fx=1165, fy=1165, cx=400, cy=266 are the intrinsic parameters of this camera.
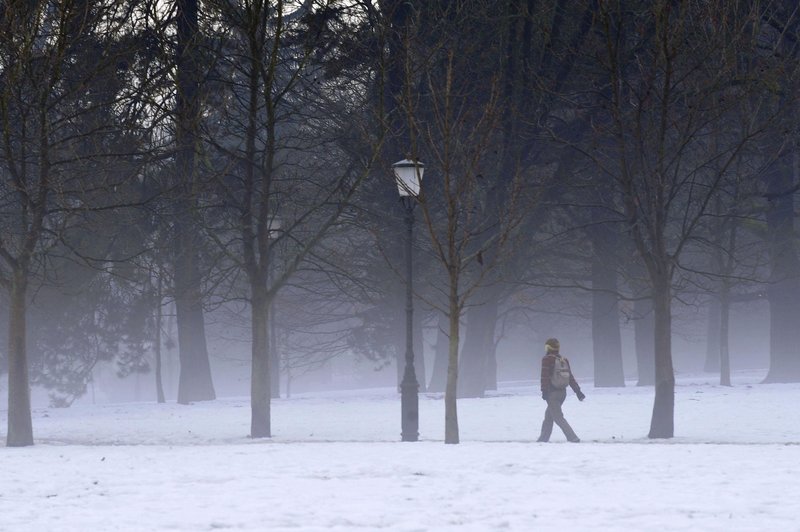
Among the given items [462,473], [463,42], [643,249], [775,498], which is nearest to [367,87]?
[463,42]

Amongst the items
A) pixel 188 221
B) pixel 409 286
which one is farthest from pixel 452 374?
pixel 188 221

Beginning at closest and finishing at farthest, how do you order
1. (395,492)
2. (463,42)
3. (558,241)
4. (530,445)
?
(395,492)
(530,445)
(463,42)
(558,241)

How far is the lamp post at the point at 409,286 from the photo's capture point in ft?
57.9

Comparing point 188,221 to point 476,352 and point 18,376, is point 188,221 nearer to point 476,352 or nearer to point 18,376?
point 18,376

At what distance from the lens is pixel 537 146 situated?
29656 mm

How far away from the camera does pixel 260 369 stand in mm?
21594

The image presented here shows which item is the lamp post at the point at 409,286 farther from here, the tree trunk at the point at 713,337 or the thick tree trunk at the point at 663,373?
the tree trunk at the point at 713,337

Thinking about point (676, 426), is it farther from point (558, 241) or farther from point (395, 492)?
point (395, 492)

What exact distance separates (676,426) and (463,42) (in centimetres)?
1094

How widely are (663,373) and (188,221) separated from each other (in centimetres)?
1172

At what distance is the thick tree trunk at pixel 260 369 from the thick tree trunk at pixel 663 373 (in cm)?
699

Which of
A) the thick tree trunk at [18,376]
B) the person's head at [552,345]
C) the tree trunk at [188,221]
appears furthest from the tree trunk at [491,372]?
the thick tree trunk at [18,376]

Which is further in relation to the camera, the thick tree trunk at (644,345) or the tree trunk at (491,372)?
the tree trunk at (491,372)

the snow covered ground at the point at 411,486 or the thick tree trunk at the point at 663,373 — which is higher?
the thick tree trunk at the point at 663,373
